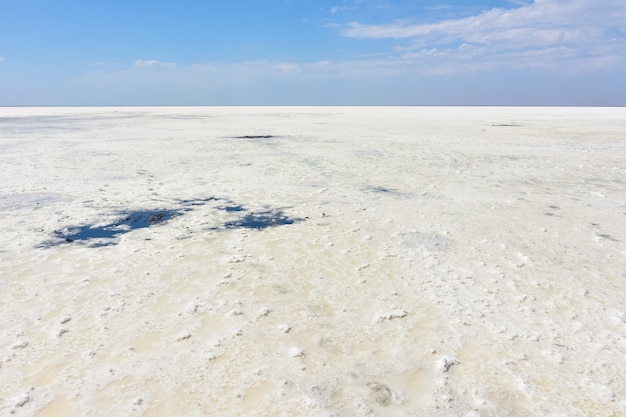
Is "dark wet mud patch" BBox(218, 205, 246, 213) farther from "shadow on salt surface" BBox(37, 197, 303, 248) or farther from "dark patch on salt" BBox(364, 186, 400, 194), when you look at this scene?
"dark patch on salt" BBox(364, 186, 400, 194)

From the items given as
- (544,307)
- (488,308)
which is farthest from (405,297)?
(544,307)

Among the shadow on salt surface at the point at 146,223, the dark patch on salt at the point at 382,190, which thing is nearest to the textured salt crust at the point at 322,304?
the dark patch on salt at the point at 382,190

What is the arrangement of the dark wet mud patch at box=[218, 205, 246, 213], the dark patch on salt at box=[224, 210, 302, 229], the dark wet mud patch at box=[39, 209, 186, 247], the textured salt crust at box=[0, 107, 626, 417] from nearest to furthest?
1. the textured salt crust at box=[0, 107, 626, 417]
2. the dark wet mud patch at box=[39, 209, 186, 247]
3. the dark patch on salt at box=[224, 210, 302, 229]
4. the dark wet mud patch at box=[218, 205, 246, 213]

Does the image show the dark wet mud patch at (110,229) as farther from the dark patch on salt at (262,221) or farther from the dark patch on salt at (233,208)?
the dark patch on salt at (262,221)

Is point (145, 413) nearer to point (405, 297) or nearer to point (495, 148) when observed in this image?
point (405, 297)

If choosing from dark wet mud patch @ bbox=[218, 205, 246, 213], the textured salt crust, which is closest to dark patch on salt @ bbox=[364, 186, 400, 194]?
the textured salt crust
